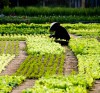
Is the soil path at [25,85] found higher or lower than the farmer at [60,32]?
higher

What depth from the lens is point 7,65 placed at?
15891mm

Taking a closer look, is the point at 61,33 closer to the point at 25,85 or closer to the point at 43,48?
the point at 43,48

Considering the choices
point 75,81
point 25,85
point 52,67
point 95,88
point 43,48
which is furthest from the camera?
point 43,48

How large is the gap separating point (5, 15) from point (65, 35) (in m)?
18.8

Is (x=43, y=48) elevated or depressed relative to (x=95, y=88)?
depressed

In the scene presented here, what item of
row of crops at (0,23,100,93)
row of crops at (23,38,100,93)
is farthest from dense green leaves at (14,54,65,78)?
row of crops at (23,38,100,93)

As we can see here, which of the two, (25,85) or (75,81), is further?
(25,85)

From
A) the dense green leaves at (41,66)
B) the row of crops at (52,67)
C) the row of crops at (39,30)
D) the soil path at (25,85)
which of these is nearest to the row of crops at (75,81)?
the row of crops at (52,67)

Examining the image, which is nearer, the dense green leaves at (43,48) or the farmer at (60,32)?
the dense green leaves at (43,48)

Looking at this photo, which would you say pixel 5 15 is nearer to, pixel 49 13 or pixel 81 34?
pixel 49 13

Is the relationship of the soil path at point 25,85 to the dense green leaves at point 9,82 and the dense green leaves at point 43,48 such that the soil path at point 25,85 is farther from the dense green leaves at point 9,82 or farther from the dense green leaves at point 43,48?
the dense green leaves at point 43,48

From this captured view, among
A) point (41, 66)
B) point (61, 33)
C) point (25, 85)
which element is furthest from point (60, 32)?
point (25, 85)

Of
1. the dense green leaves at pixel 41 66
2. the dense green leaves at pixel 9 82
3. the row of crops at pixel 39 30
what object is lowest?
the row of crops at pixel 39 30

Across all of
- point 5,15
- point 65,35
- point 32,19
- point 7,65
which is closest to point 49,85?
point 7,65
